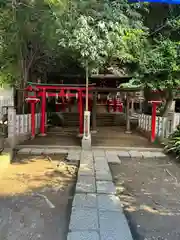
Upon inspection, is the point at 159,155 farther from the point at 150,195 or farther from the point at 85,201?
→ the point at 85,201

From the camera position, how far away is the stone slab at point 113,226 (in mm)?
2855

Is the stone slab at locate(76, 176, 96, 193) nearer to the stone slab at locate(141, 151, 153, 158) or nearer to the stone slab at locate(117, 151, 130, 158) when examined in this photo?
the stone slab at locate(117, 151, 130, 158)

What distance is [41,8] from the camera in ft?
20.0

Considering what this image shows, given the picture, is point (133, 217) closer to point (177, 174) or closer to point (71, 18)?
Result: point (177, 174)

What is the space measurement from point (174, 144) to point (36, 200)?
5.14 metres

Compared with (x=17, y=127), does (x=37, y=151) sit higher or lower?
lower

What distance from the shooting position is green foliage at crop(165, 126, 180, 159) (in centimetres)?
756

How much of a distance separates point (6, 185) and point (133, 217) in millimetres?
2534

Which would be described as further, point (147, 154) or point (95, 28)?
point (147, 154)

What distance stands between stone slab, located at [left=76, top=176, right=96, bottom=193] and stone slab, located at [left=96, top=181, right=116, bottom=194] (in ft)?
0.30

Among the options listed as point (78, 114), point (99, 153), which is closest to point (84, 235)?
point (99, 153)

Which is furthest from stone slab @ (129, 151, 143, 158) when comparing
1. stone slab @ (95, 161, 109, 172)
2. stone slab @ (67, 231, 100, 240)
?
stone slab @ (67, 231, 100, 240)

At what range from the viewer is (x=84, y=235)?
9.35ft

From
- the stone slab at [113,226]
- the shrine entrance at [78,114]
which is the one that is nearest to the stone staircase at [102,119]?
the shrine entrance at [78,114]
